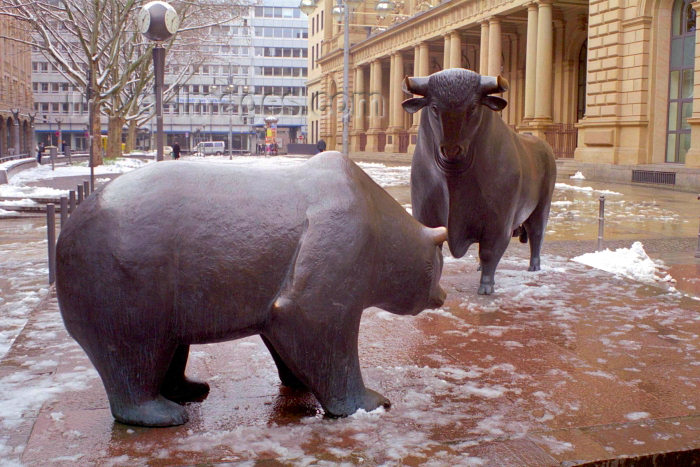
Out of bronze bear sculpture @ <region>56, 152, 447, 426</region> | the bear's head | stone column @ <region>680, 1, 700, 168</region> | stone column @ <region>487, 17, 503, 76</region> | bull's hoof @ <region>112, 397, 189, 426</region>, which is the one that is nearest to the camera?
bronze bear sculpture @ <region>56, 152, 447, 426</region>

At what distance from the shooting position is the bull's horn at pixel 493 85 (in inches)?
229

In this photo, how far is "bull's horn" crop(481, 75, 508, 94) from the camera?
5.82 meters

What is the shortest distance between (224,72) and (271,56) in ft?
24.8

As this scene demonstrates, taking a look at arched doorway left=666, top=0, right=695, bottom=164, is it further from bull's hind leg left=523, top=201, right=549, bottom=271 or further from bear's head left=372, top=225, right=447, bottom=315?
bear's head left=372, top=225, right=447, bottom=315

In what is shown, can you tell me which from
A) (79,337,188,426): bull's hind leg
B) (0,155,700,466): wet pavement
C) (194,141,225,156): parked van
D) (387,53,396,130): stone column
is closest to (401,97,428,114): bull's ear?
(0,155,700,466): wet pavement

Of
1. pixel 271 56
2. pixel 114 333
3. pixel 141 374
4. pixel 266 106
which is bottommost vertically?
pixel 141 374

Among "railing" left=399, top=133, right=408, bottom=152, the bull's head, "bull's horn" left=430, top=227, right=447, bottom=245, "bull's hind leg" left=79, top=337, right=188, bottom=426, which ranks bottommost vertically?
"bull's hind leg" left=79, top=337, right=188, bottom=426

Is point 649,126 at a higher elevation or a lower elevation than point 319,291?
higher

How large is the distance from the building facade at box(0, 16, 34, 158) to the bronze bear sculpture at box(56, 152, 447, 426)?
51.6 meters

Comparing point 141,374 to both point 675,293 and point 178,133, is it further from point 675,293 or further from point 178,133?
point 178,133

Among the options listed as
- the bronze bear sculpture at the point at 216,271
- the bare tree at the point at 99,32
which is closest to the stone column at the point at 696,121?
the bare tree at the point at 99,32

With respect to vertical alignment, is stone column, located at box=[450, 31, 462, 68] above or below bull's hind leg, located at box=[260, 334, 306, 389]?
above

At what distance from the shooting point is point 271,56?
109 metres

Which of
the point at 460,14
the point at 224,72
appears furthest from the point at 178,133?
the point at 460,14
